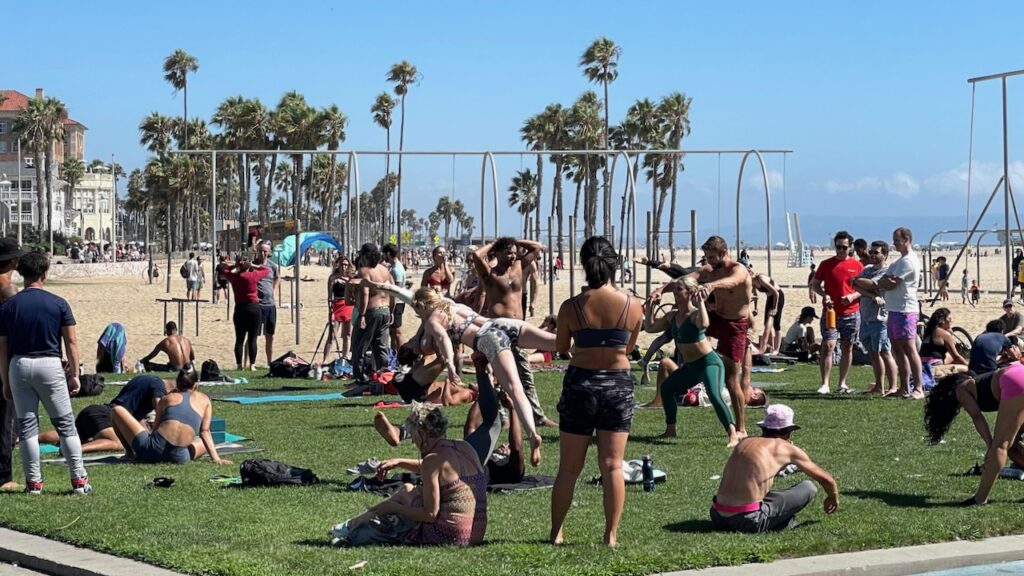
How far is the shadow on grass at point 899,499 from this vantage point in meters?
8.19

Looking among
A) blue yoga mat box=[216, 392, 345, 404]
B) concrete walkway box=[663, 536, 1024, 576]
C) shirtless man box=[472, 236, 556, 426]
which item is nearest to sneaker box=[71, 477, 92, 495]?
shirtless man box=[472, 236, 556, 426]

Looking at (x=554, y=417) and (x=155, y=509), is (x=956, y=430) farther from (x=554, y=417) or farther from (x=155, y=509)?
(x=155, y=509)

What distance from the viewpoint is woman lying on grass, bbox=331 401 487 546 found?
7035 millimetres

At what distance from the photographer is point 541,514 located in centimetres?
796

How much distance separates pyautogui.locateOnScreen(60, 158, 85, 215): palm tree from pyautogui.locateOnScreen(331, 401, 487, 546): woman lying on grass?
13292cm

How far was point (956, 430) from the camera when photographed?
11.5 metres

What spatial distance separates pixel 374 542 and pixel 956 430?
20.4 feet

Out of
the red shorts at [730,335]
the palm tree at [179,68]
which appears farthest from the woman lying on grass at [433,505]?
the palm tree at [179,68]

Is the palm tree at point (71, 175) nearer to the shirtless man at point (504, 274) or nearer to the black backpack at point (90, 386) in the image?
the black backpack at point (90, 386)

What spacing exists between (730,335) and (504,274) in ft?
6.46

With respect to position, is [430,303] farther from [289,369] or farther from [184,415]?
[289,369]

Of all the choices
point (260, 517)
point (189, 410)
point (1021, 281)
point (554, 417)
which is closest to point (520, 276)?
point (554, 417)

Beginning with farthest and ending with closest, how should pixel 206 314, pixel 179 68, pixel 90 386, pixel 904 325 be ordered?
pixel 179 68
pixel 206 314
pixel 90 386
pixel 904 325

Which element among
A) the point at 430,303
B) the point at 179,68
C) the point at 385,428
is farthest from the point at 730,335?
the point at 179,68
